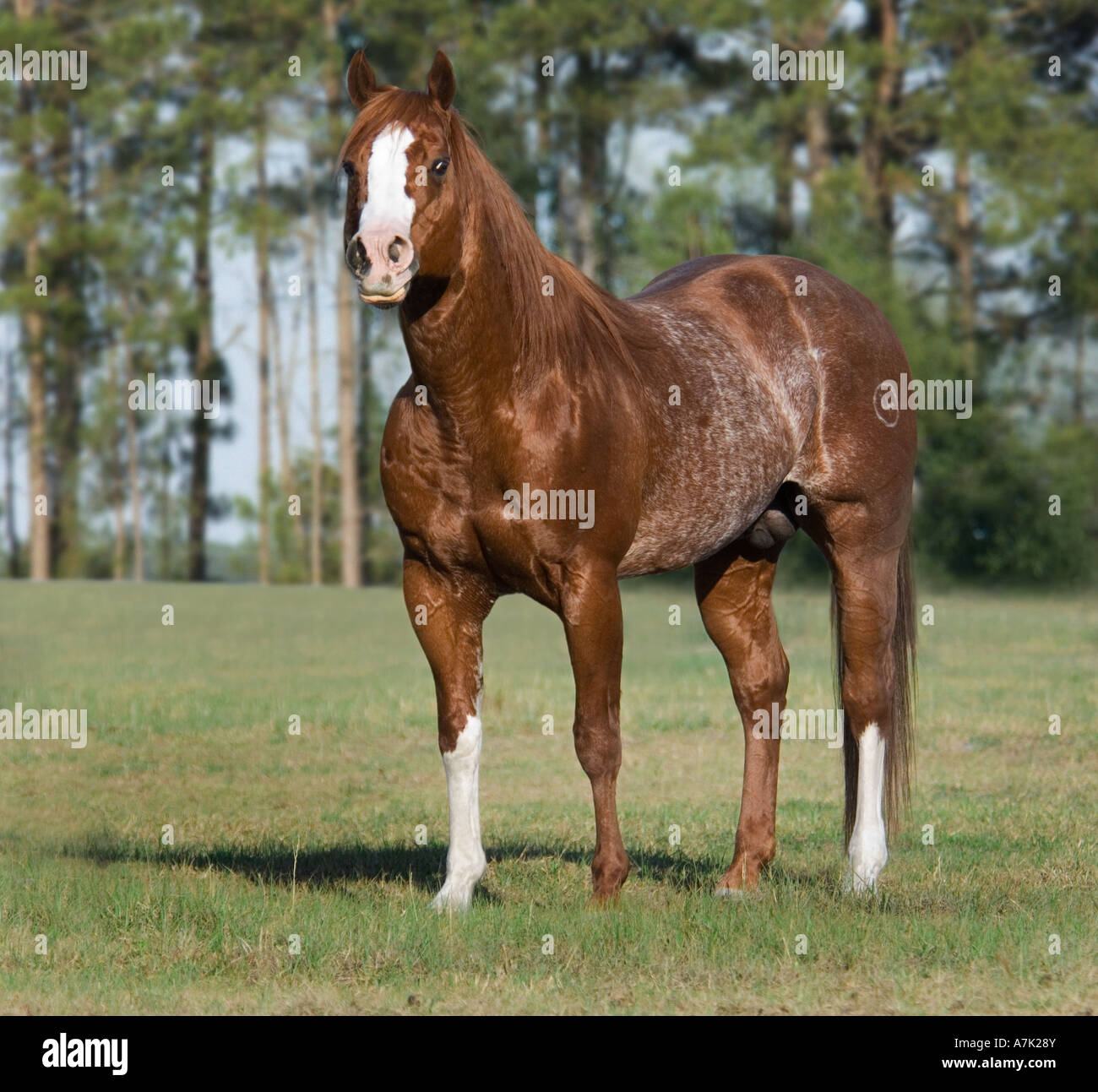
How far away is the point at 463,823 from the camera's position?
5.56 m

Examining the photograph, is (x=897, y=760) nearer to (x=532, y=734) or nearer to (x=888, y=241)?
(x=532, y=734)

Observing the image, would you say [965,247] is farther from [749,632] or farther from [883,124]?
[749,632]

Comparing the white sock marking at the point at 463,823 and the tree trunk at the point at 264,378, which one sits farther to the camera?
the tree trunk at the point at 264,378

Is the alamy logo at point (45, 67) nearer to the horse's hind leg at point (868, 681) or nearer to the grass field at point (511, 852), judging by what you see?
the grass field at point (511, 852)

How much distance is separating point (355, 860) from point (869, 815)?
92.3 inches

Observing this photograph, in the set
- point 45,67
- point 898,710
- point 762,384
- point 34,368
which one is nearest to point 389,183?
point 762,384

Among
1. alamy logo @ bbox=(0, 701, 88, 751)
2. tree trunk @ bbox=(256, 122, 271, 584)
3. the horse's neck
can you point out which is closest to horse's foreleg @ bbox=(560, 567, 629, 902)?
the horse's neck

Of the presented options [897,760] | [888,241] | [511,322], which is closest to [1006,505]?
[888,241]

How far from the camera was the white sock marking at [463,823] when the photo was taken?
5516mm

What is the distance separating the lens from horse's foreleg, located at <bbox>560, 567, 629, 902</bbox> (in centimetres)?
523

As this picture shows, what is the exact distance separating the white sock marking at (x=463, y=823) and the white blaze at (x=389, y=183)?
72.0 inches

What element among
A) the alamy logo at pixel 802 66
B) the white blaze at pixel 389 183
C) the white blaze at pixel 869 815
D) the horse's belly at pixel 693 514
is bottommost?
the white blaze at pixel 869 815

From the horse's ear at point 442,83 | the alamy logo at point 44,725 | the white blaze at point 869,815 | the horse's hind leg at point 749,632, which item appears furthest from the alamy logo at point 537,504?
the alamy logo at point 44,725

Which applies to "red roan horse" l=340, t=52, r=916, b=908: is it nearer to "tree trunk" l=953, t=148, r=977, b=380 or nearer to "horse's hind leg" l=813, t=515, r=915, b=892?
"horse's hind leg" l=813, t=515, r=915, b=892
